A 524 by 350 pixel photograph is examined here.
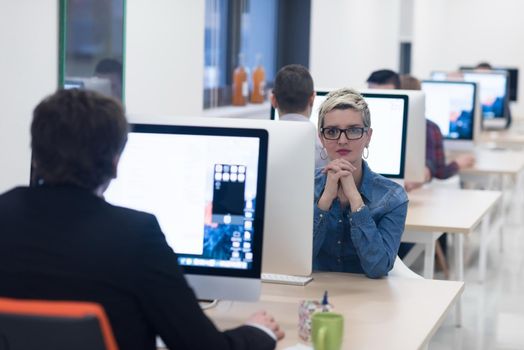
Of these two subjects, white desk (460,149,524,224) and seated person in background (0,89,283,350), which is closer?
seated person in background (0,89,283,350)

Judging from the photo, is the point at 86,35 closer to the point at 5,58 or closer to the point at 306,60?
the point at 5,58

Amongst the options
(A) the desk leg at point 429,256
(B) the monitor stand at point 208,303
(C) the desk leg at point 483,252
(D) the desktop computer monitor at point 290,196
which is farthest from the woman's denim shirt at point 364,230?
(C) the desk leg at point 483,252

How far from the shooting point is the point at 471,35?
12.8 m

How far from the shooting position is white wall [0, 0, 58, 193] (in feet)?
12.4

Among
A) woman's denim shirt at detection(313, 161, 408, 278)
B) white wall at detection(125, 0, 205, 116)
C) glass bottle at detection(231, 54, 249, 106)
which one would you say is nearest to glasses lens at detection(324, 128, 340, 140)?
woman's denim shirt at detection(313, 161, 408, 278)

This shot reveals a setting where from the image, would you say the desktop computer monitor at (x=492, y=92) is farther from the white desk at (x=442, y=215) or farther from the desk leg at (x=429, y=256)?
the desk leg at (x=429, y=256)

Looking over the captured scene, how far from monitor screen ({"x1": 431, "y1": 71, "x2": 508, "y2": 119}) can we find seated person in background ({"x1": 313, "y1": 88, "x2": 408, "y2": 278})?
579cm

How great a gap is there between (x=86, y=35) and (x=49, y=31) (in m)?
0.36

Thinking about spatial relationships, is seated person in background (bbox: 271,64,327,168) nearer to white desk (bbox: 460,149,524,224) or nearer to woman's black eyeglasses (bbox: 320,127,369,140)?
woman's black eyeglasses (bbox: 320,127,369,140)

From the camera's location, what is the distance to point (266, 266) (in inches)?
96.1

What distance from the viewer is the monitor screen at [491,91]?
846cm

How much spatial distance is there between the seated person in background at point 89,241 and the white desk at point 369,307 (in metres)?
0.48

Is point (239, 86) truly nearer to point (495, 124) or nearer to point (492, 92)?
point (492, 92)

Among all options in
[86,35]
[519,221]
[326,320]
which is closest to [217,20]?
[86,35]
